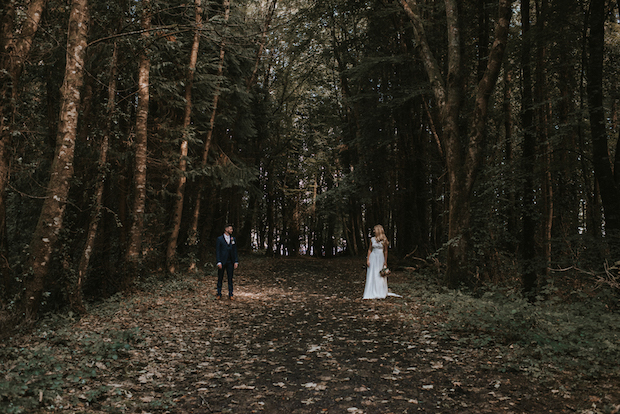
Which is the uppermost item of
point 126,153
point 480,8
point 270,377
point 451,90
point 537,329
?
point 480,8

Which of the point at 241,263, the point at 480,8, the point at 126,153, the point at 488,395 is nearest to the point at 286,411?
the point at 488,395

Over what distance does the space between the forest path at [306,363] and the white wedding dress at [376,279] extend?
57cm

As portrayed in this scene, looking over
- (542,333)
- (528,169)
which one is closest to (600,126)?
(528,169)

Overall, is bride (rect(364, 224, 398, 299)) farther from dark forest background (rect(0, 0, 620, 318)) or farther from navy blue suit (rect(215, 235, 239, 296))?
navy blue suit (rect(215, 235, 239, 296))

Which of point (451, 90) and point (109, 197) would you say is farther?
point (109, 197)

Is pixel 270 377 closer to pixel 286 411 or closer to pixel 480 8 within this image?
pixel 286 411

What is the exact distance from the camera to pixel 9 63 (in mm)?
7305

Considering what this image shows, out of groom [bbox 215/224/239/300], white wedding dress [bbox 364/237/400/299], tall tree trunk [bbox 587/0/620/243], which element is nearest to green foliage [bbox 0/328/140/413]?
groom [bbox 215/224/239/300]

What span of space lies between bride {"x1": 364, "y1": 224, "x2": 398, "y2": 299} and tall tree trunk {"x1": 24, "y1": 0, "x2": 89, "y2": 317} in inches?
297

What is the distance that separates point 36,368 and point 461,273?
30.8ft

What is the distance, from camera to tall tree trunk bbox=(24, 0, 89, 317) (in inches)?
293

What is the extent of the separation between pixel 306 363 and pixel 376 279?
215 inches

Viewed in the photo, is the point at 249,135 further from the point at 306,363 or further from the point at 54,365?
the point at 54,365

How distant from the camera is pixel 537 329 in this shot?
236 inches
